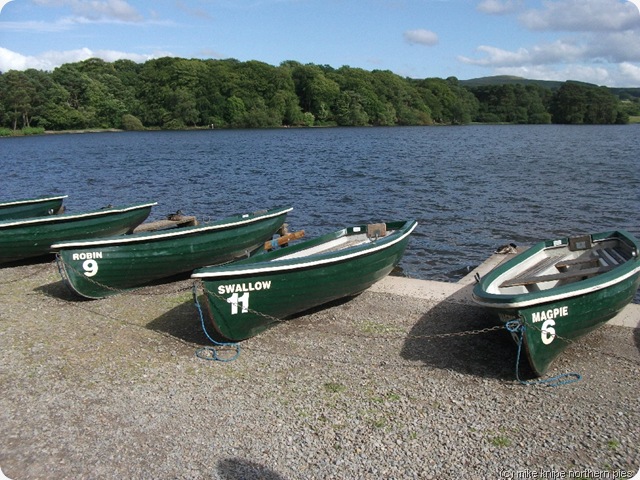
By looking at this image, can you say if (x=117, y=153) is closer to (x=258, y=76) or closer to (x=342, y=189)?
(x=342, y=189)

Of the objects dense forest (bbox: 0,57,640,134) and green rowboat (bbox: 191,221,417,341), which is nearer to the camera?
green rowboat (bbox: 191,221,417,341)

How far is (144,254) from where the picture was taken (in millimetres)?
11344

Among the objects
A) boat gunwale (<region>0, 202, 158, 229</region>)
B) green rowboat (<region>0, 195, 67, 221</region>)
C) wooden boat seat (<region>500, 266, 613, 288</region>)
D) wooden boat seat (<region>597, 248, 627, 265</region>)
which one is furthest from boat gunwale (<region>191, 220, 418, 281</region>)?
green rowboat (<region>0, 195, 67, 221</region>)

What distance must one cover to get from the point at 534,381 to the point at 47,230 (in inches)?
431

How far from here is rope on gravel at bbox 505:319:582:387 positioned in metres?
7.33

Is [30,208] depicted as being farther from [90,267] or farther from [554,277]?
[554,277]

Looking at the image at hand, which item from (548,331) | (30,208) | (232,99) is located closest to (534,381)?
(548,331)

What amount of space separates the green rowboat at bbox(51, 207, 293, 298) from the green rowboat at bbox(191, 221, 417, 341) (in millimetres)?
2335

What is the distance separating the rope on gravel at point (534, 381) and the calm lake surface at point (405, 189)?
7.19 metres

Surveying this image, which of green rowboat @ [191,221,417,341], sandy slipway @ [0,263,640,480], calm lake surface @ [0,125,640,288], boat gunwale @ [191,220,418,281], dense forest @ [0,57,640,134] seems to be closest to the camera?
sandy slipway @ [0,263,640,480]

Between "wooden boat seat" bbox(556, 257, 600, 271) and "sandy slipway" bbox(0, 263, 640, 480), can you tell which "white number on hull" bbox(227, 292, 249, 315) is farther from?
"wooden boat seat" bbox(556, 257, 600, 271)

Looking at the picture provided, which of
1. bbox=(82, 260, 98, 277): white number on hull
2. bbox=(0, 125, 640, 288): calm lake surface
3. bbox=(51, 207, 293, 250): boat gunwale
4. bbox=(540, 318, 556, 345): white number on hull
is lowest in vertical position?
bbox=(0, 125, 640, 288): calm lake surface

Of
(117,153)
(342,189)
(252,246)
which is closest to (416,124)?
(117,153)

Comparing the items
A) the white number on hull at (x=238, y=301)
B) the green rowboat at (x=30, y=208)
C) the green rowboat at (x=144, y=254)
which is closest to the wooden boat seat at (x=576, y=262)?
the white number on hull at (x=238, y=301)
